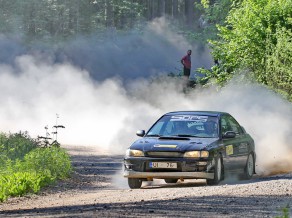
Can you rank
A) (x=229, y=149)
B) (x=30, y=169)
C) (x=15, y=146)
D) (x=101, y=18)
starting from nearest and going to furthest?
(x=229, y=149) → (x=30, y=169) → (x=15, y=146) → (x=101, y=18)

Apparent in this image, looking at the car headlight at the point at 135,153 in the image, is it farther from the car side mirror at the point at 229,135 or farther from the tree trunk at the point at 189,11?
the tree trunk at the point at 189,11

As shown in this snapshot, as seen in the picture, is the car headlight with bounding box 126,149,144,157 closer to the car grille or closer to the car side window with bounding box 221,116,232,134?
the car grille

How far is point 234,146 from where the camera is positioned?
2005 centimetres

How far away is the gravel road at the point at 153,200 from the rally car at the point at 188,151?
0.34m

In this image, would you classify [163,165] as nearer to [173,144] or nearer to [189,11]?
[173,144]

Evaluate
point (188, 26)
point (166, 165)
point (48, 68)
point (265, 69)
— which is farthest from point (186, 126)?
point (188, 26)

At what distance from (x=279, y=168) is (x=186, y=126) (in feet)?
15.3

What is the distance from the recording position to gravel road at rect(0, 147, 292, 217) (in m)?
13.8

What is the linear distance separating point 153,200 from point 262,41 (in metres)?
18.7

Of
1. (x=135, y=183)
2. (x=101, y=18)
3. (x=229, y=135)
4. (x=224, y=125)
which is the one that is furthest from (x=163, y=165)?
(x=101, y=18)

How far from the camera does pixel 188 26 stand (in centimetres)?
8156

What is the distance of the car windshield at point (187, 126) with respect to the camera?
64.7ft

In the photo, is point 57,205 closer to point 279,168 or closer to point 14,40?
point 279,168

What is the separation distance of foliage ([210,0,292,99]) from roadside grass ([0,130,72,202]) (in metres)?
10.4
